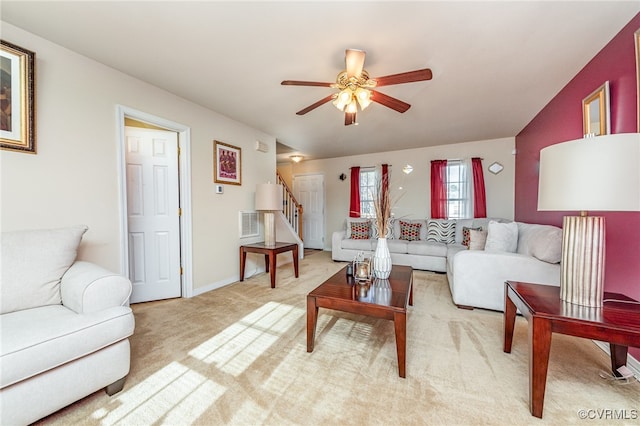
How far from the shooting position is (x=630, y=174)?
1140 mm

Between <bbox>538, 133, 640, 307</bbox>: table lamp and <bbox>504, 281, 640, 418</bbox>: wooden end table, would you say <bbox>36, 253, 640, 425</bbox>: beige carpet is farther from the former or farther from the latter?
<bbox>538, 133, 640, 307</bbox>: table lamp

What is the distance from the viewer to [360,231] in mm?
4973

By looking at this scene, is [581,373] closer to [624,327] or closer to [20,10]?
[624,327]

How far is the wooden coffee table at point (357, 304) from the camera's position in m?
1.54

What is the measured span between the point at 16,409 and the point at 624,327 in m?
2.75

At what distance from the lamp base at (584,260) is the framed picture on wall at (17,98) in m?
3.60

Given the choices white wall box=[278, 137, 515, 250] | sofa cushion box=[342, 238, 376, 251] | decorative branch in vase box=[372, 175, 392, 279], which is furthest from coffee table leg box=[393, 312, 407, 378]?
white wall box=[278, 137, 515, 250]

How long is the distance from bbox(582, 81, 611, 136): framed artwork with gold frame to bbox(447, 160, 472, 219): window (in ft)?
9.08

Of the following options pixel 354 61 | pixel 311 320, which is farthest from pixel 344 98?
pixel 311 320

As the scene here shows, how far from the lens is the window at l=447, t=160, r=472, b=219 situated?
4.99 m

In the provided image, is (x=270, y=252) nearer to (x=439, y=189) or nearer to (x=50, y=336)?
(x=50, y=336)

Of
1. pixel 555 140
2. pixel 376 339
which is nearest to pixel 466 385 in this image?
pixel 376 339

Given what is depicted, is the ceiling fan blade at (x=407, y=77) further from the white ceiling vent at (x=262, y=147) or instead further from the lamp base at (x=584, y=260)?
the white ceiling vent at (x=262, y=147)

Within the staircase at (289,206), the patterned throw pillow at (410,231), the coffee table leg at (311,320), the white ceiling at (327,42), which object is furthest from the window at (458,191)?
the coffee table leg at (311,320)
